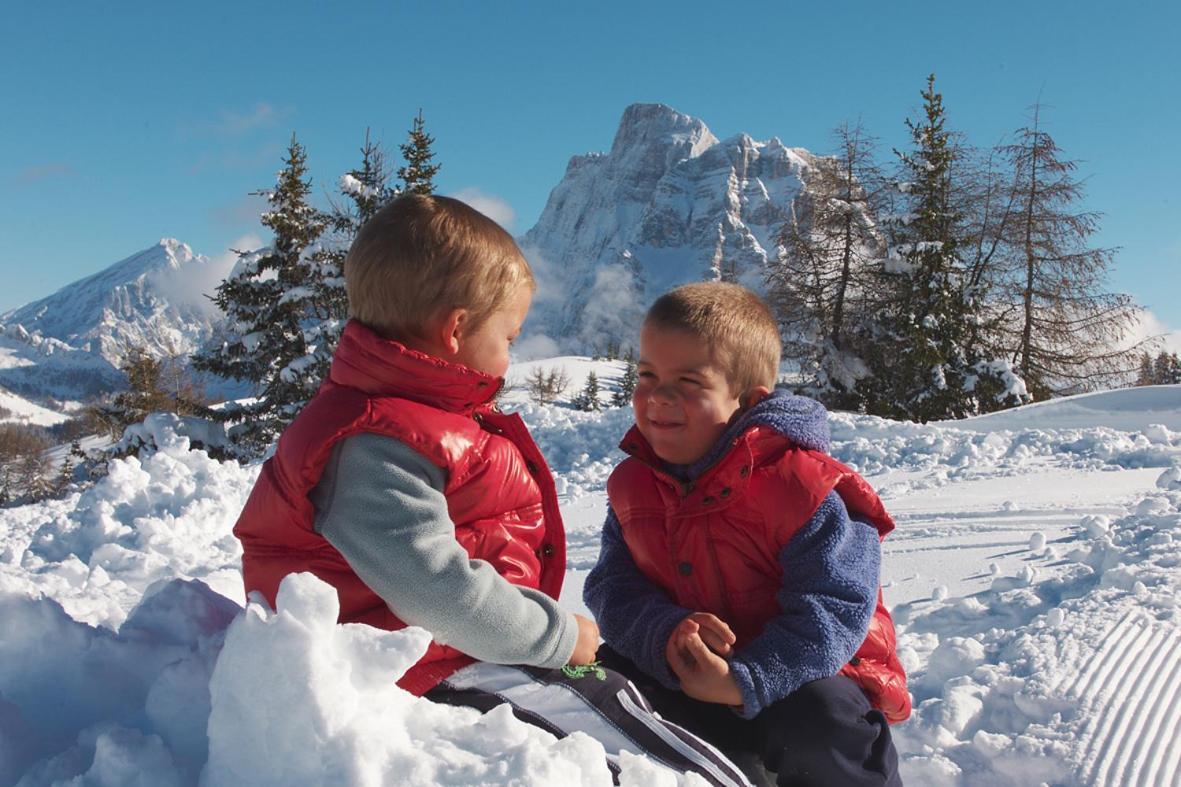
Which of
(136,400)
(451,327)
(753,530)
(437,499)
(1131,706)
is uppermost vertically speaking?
(451,327)

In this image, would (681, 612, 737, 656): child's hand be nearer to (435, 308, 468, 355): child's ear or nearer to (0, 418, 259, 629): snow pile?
(435, 308, 468, 355): child's ear

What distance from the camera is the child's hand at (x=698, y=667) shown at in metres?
1.93

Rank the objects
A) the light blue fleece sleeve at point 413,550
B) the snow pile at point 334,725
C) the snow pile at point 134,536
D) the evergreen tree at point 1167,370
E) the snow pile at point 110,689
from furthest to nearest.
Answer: the evergreen tree at point 1167,370 < the snow pile at point 134,536 < the light blue fleece sleeve at point 413,550 < the snow pile at point 110,689 < the snow pile at point 334,725

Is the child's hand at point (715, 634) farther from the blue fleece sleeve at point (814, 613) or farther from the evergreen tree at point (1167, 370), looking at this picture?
the evergreen tree at point (1167, 370)

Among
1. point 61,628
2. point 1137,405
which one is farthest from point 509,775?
point 1137,405

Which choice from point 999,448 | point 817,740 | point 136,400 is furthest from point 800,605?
point 136,400

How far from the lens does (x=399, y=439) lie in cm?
165

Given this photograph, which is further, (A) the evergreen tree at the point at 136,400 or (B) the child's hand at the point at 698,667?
(A) the evergreen tree at the point at 136,400

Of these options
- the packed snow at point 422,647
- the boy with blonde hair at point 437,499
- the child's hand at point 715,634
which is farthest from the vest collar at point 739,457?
the packed snow at point 422,647

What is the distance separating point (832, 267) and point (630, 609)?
19275mm

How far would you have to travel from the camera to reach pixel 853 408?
63.6ft

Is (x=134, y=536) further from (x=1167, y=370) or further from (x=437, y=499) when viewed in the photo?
(x=1167, y=370)

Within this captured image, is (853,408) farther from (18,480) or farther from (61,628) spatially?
(18,480)

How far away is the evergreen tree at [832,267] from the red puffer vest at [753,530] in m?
17.9
